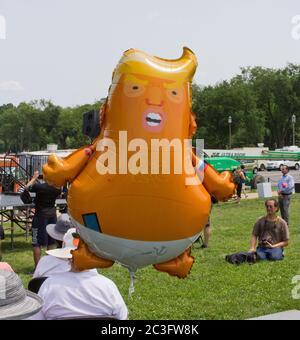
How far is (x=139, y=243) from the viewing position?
2.99m

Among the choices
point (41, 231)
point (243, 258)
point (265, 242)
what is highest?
point (41, 231)

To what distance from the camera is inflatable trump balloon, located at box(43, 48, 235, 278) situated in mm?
2922

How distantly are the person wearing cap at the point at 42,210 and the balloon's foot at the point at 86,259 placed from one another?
483cm

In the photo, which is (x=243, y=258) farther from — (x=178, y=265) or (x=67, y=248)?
(x=178, y=265)

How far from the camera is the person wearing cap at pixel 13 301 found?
2.66 metres

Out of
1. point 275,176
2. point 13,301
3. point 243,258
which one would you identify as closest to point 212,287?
point 243,258

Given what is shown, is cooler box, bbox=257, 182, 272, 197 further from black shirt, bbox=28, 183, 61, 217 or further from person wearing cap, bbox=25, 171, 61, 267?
black shirt, bbox=28, 183, 61, 217

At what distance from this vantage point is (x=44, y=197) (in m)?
8.00

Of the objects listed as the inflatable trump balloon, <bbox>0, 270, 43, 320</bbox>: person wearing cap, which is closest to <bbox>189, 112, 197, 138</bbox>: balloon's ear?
the inflatable trump balloon

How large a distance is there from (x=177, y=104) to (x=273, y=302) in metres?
4.11

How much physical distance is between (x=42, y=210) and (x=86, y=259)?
5.03m

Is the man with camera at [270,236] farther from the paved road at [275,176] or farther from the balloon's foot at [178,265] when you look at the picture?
the paved road at [275,176]

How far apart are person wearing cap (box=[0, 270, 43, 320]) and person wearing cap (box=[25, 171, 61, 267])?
203 inches
